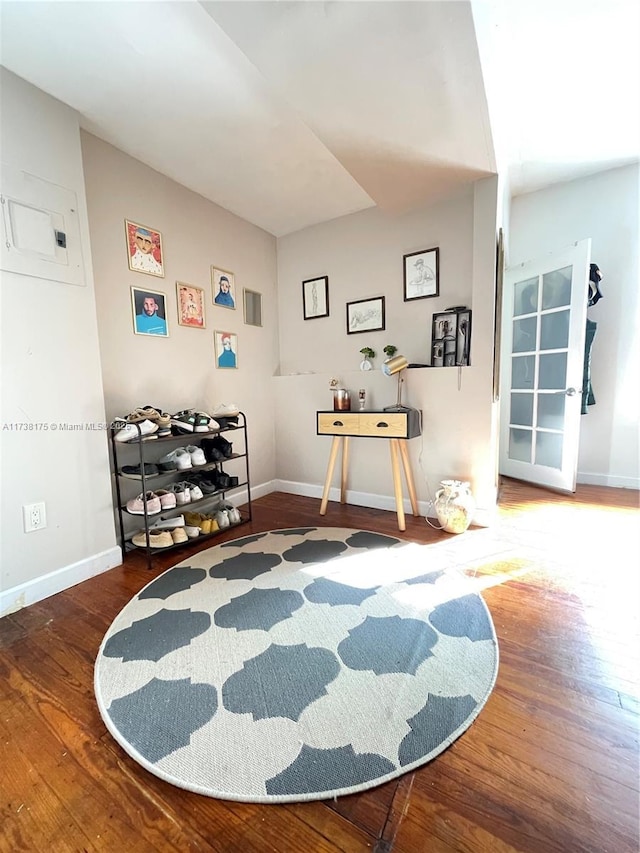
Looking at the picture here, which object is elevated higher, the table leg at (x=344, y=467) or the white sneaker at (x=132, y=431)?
the white sneaker at (x=132, y=431)

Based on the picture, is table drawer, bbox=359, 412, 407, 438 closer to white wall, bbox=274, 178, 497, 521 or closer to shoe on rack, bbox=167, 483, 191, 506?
white wall, bbox=274, 178, 497, 521

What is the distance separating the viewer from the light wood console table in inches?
91.0

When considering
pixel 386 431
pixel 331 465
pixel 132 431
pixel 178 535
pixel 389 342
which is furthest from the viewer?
pixel 389 342

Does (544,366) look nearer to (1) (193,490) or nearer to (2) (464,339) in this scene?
(2) (464,339)

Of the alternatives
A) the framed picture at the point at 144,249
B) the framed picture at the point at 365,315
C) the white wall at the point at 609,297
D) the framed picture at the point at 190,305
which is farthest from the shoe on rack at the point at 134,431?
the white wall at the point at 609,297

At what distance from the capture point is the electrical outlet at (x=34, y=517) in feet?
5.22

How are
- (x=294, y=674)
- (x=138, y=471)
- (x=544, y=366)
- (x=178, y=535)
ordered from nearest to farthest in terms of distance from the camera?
1. (x=294, y=674)
2. (x=138, y=471)
3. (x=178, y=535)
4. (x=544, y=366)

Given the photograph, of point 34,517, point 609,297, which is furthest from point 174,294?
point 609,297

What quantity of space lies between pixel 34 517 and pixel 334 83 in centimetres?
229

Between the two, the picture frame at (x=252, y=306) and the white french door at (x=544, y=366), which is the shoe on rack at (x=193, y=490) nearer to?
the picture frame at (x=252, y=306)

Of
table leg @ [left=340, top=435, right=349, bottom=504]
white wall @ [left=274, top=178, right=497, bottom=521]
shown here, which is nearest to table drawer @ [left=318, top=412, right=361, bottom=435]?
table leg @ [left=340, top=435, right=349, bottom=504]

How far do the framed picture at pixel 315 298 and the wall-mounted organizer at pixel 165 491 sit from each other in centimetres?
128

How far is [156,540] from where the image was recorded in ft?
6.60

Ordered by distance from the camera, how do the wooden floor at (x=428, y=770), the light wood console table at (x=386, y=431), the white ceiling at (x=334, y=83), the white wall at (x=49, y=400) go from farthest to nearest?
the light wood console table at (x=386, y=431) → the white wall at (x=49, y=400) → the white ceiling at (x=334, y=83) → the wooden floor at (x=428, y=770)
